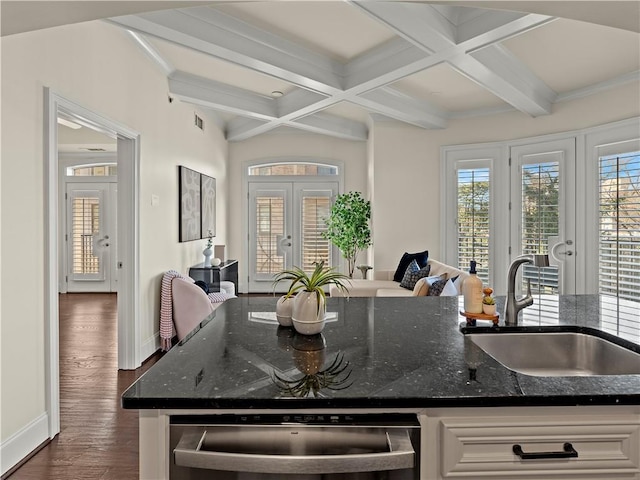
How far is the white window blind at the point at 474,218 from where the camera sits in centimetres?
596

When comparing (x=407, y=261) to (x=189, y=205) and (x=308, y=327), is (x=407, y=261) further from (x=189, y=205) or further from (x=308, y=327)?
(x=308, y=327)

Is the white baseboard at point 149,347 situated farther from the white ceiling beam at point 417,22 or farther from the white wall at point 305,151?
the white wall at point 305,151

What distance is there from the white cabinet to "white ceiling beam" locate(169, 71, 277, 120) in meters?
4.61

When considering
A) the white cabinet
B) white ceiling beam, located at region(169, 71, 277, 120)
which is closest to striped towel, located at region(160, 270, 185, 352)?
white ceiling beam, located at region(169, 71, 277, 120)

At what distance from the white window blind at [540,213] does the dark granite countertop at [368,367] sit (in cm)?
345

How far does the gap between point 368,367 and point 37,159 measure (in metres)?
2.31

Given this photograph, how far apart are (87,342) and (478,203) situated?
5085 millimetres

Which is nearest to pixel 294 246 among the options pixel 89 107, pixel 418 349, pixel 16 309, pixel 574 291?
pixel 574 291

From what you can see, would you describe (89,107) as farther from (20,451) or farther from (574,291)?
(574,291)

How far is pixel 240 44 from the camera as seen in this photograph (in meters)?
3.60

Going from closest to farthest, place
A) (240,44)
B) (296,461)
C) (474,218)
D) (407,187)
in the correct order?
(296,461)
(240,44)
(474,218)
(407,187)

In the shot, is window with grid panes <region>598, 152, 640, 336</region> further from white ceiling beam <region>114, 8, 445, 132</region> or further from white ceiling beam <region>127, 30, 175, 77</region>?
white ceiling beam <region>127, 30, 175, 77</region>

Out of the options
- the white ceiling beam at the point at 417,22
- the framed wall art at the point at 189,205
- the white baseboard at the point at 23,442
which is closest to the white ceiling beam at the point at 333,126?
the framed wall art at the point at 189,205

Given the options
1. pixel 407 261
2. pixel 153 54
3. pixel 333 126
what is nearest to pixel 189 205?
pixel 153 54
